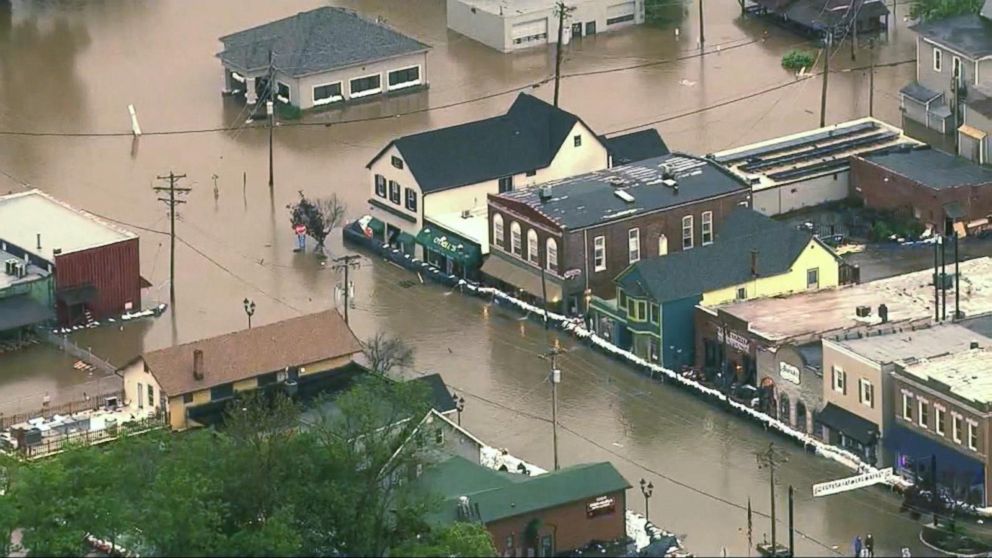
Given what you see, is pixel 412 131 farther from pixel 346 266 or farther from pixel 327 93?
pixel 346 266

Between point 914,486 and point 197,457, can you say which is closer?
point 197,457

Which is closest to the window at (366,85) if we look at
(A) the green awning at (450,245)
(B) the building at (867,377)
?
(A) the green awning at (450,245)

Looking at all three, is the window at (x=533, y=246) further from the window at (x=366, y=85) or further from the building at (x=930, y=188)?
the window at (x=366, y=85)

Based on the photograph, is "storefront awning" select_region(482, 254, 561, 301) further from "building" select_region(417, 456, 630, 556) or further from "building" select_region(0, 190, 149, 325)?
"building" select_region(417, 456, 630, 556)

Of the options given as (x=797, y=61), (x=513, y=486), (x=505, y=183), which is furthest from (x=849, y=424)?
(x=797, y=61)

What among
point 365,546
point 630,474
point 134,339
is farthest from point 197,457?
point 134,339

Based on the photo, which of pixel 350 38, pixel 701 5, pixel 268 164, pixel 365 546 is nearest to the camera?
pixel 365 546

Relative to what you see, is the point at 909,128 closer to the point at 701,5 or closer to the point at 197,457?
the point at 701,5
